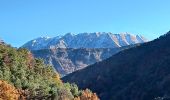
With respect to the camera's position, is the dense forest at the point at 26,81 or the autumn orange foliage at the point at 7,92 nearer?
the autumn orange foliage at the point at 7,92

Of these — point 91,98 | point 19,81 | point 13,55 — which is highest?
point 13,55

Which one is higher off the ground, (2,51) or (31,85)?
(2,51)

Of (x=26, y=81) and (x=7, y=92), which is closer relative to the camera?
(x=7, y=92)

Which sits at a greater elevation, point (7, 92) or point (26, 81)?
point (26, 81)

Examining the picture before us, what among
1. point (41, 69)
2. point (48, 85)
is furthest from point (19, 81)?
point (41, 69)

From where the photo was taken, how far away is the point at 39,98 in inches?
4980

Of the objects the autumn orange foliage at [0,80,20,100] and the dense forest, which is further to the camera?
the dense forest

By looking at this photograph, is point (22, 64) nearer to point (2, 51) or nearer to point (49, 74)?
point (2, 51)

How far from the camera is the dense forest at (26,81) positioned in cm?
11924

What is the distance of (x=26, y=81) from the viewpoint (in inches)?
5123

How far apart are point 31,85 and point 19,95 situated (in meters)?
7.93

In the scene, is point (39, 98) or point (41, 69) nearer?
point (39, 98)

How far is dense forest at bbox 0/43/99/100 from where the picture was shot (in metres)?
119

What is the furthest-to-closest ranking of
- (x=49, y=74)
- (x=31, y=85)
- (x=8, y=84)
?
(x=49, y=74)
(x=31, y=85)
(x=8, y=84)
